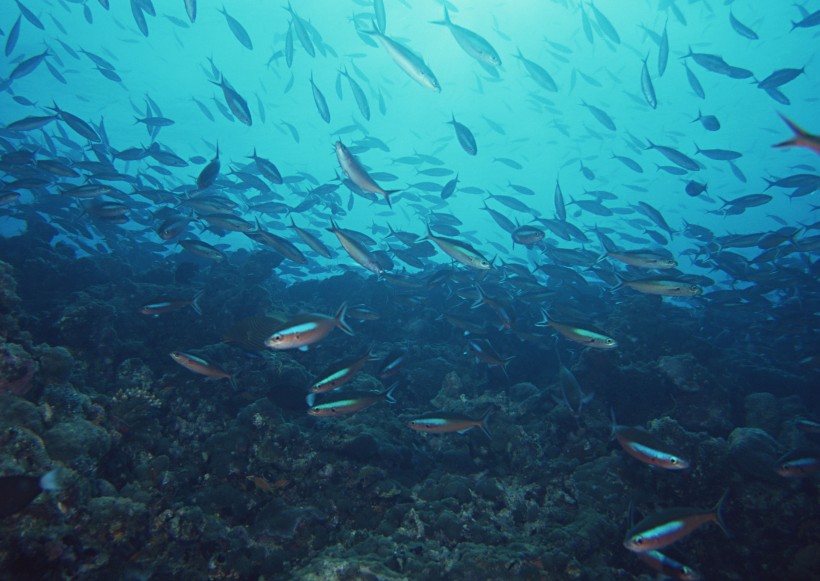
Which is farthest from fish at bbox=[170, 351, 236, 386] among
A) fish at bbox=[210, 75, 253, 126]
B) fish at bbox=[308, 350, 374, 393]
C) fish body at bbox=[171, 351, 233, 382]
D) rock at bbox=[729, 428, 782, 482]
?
rock at bbox=[729, 428, 782, 482]

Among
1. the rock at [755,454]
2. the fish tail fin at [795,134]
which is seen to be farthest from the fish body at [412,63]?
the rock at [755,454]

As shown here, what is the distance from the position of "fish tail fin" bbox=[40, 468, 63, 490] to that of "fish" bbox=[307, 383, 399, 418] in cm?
222

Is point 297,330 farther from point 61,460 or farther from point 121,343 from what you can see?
point 121,343

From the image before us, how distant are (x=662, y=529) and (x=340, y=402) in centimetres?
343

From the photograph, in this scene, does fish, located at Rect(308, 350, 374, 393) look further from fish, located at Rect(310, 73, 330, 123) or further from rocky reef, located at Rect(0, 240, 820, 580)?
fish, located at Rect(310, 73, 330, 123)

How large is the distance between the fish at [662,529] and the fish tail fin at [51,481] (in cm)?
499

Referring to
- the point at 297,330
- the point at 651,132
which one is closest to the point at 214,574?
the point at 297,330

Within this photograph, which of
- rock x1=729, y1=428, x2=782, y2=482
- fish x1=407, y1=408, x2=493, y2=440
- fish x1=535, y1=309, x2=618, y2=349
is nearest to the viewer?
rock x1=729, y1=428, x2=782, y2=482

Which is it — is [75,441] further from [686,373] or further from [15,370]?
[686,373]

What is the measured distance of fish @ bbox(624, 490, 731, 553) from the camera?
324 centimetres

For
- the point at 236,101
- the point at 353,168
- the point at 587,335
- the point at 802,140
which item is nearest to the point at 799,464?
the point at 587,335

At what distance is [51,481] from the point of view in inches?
122

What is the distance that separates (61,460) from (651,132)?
64.1m

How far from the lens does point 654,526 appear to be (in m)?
3.29
